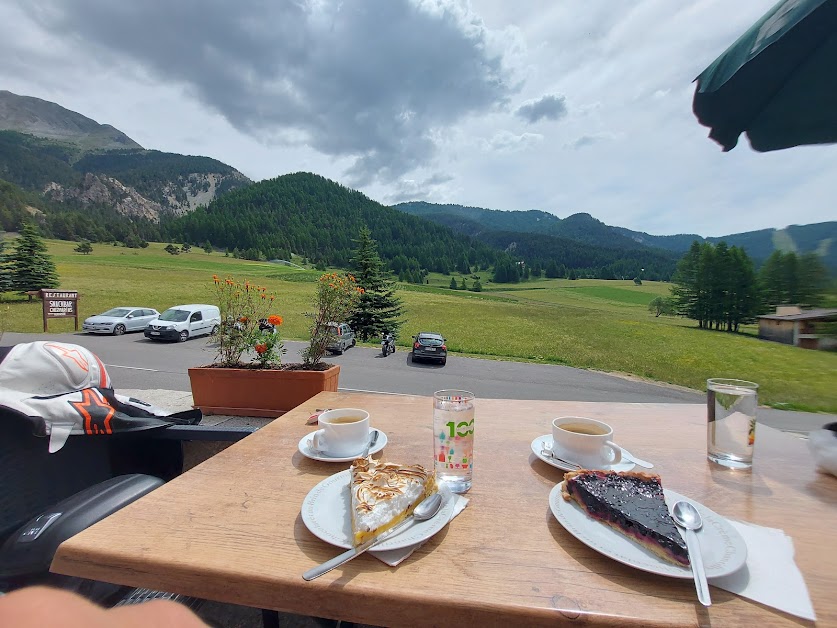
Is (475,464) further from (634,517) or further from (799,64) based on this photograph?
(799,64)

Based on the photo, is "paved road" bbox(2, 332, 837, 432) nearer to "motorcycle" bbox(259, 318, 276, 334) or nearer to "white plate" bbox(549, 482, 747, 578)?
"motorcycle" bbox(259, 318, 276, 334)

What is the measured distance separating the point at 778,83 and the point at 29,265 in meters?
26.1

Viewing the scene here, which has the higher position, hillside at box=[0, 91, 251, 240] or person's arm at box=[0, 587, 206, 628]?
hillside at box=[0, 91, 251, 240]

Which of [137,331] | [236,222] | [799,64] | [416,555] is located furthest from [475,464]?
[236,222]

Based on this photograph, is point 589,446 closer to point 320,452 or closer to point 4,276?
point 320,452

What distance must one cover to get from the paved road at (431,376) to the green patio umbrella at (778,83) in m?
6.32

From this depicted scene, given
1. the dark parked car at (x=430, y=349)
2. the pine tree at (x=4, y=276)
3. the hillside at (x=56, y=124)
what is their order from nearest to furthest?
the dark parked car at (x=430, y=349), the pine tree at (x=4, y=276), the hillside at (x=56, y=124)

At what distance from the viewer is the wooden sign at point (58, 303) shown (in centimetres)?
1140

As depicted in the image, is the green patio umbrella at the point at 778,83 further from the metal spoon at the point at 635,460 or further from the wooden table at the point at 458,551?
the metal spoon at the point at 635,460

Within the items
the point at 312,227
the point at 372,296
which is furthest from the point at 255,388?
the point at 312,227

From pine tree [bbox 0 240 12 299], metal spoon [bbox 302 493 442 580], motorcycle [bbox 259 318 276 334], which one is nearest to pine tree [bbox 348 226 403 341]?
motorcycle [bbox 259 318 276 334]

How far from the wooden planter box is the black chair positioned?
1240mm

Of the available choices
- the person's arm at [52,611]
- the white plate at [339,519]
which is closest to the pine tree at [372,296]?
the white plate at [339,519]

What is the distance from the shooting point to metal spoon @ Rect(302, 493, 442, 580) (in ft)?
2.10
